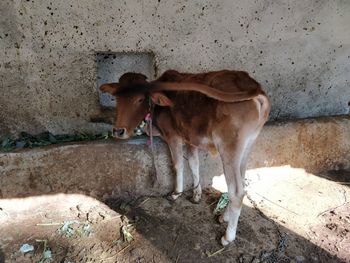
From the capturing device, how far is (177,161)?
3791 mm

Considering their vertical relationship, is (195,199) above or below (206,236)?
above

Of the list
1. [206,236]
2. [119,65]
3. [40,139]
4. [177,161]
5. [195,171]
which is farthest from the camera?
[119,65]

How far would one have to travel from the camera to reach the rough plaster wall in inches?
148

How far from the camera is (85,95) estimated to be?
4086 mm

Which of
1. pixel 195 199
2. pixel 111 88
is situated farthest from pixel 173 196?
pixel 111 88

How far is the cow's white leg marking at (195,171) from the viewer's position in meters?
3.84

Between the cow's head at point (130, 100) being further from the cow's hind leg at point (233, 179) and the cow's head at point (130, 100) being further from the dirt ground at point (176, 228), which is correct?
the dirt ground at point (176, 228)

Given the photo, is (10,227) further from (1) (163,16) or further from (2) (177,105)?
(1) (163,16)

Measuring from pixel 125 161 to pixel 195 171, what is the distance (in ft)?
2.55

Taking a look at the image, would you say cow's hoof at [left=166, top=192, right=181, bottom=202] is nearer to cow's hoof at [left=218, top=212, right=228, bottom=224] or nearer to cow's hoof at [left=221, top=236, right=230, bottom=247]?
cow's hoof at [left=218, top=212, right=228, bottom=224]

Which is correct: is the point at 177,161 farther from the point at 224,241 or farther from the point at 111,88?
the point at 111,88

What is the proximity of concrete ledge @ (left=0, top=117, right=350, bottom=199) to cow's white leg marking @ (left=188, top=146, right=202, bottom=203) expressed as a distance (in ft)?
0.52

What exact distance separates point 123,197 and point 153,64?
5.14ft

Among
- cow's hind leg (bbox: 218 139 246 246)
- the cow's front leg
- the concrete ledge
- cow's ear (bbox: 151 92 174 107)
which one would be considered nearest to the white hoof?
the cow's front leg
